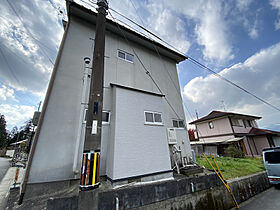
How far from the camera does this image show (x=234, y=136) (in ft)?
48.5

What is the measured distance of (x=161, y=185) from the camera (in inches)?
140

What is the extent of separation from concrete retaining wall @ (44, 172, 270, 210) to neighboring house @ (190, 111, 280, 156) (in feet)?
36.2

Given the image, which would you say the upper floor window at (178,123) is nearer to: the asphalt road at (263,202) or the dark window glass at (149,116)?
the dark window glass at (149,116)

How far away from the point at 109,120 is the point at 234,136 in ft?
58.3

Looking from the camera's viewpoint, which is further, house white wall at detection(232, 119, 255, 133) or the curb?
house white wall at detection(232, 119, 255, 133)

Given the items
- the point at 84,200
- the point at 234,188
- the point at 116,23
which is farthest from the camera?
the point at 116,23

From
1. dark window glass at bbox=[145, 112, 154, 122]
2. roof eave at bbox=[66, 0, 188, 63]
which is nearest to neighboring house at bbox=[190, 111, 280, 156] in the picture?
roof eave at bbox=[66, 0, 188, 63]

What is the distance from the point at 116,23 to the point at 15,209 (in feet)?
27.6

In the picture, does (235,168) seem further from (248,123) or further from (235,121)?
(248,123)

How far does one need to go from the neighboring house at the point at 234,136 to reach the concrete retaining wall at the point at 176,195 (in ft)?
36.2

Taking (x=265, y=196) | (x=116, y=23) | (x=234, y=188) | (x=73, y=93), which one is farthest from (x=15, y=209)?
(x=265, y=196)

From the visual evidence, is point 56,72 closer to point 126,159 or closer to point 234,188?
point 126,159

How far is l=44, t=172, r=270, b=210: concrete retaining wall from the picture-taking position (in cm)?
290

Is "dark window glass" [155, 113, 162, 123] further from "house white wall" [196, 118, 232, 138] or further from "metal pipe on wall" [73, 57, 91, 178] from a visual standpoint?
Answer: "house white wall" [196, 118, 232, 138]
